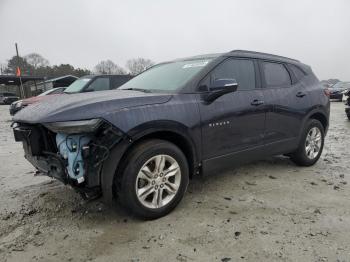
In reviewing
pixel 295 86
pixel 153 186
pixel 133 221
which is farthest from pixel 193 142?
pixel 295 86

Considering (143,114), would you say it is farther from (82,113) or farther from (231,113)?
(231,113)

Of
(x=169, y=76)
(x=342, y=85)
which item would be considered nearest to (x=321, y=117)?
(x=169, y=76)

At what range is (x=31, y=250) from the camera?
279 centimetres

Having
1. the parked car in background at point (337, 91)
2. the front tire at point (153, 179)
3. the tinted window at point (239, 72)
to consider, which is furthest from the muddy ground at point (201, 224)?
the parked car in background at point (337, 91)

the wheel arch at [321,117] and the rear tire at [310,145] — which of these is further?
the wheel arch at [321,117]

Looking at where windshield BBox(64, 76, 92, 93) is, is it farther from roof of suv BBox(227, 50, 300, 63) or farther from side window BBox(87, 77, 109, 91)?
roof of suv BBox(227, 50, 300, 63)

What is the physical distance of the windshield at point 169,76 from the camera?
3779 millimetres

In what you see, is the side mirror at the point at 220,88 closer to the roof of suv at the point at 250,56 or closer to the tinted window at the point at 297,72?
the roof of suv at the point at 250,56

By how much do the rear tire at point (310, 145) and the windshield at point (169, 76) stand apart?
215 cm

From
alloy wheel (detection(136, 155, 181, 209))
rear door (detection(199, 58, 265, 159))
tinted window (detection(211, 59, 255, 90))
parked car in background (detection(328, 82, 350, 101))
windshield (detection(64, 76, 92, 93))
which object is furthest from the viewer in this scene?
parked car in background (detection(328, 82, 350, 101))

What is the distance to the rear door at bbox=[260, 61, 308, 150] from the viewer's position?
4.41 meters

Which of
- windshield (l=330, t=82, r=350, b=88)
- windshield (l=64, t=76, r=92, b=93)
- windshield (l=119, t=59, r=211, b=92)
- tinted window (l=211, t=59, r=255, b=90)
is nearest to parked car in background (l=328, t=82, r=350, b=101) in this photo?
windshield (l=330, t=82, r=350, b=88)

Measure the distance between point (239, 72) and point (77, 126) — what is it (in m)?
2.29

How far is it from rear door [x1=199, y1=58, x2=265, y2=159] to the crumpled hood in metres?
0.60
